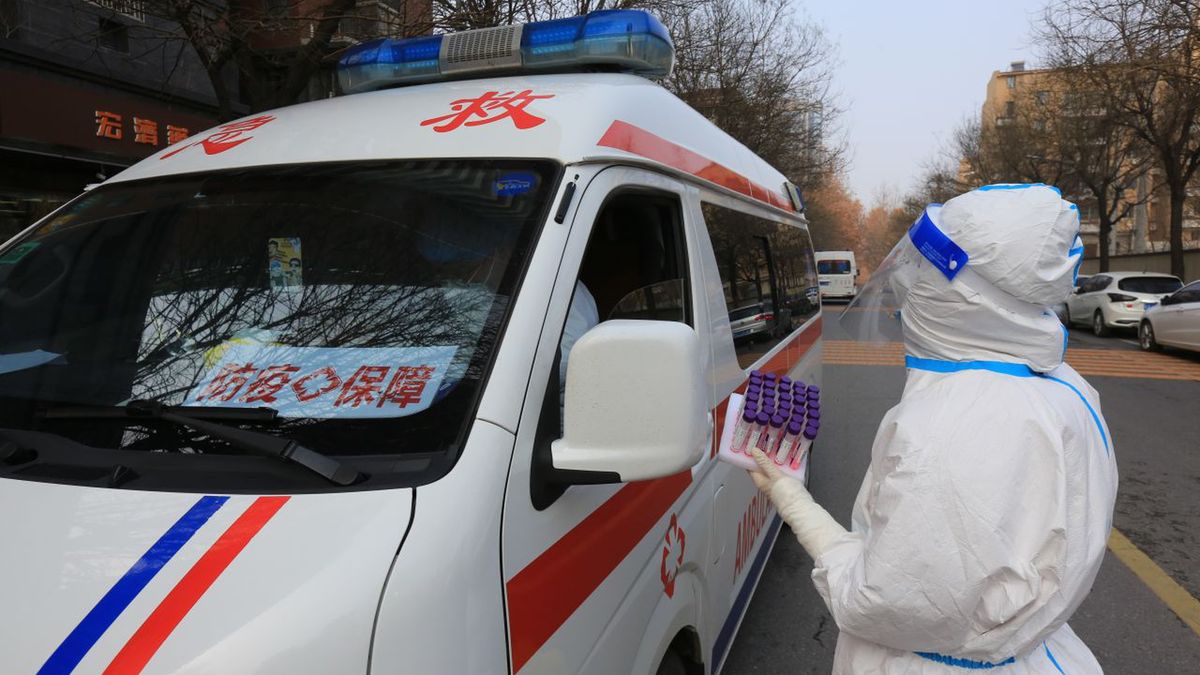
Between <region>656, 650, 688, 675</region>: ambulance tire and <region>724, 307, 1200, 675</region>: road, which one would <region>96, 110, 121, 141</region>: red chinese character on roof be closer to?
<region>724, 307, 1200, 675</region>: road

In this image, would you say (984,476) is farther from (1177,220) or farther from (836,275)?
(836,275)

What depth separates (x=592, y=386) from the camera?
144 cm

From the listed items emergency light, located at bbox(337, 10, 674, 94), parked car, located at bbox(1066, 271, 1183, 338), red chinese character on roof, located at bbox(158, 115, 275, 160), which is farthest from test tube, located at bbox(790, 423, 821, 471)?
parked car, located at bbox(1066, 271, 1183, 338)

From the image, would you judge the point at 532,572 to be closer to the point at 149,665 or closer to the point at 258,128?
the point at 149,665

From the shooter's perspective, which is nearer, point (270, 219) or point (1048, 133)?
point (270, 219)

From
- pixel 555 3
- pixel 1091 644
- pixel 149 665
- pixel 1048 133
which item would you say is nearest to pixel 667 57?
pixel 149 665

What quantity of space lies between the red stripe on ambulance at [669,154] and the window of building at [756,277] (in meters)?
0.13

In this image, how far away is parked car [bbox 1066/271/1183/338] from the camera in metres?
17.0

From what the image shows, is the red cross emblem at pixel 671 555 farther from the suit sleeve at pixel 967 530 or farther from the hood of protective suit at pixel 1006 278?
the hood of protective suit at pixel 1006 278

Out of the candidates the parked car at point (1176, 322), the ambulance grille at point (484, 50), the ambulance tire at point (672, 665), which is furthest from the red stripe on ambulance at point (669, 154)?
the parked car at point (1176, 322)

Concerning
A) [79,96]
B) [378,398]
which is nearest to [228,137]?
[378,398]

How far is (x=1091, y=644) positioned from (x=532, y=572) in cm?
342

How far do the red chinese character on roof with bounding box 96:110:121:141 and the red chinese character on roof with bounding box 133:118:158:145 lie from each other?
326mm

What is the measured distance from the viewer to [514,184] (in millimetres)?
1830
